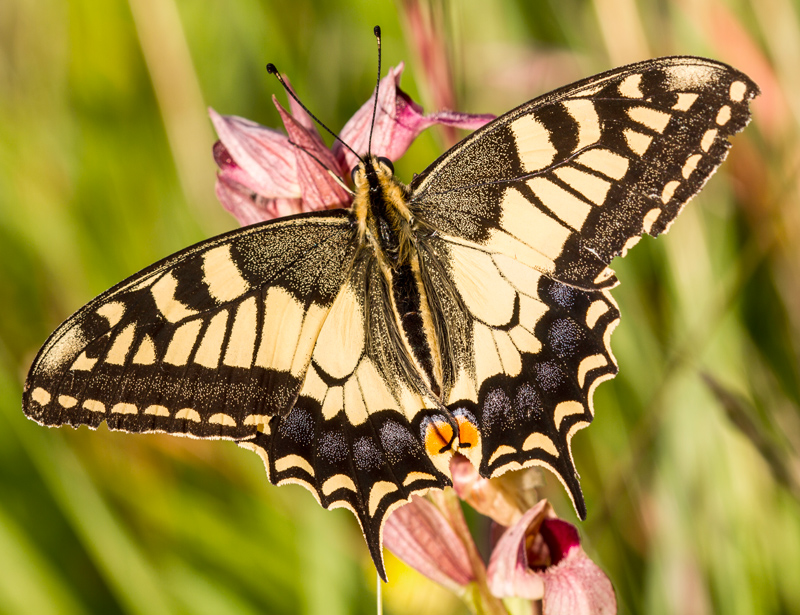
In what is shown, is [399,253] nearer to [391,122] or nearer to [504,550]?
[391,122]

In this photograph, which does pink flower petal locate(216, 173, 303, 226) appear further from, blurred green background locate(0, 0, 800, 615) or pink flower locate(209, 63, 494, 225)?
blurred green background locate(0, 0, 800, 615)

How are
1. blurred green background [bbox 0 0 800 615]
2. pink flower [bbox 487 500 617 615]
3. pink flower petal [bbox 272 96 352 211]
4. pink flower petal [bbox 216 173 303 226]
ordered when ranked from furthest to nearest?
blurred green background [bbox 0 0 800 615]
pink flower petal [bbox 216 173 303 226]
pink flower petal [bbox 272 96 352 211]
pink flower [bbox 487 500 617 615]

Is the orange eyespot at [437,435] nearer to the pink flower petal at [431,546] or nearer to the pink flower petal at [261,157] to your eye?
the pink flower petal at [431,546]

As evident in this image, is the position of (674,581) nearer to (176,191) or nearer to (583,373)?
(583,373)

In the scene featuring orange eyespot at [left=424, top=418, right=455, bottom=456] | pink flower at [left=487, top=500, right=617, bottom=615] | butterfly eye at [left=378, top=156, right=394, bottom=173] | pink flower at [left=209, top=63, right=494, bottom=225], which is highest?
pink flower at [left=209, top=63, right=494, bottom=225]

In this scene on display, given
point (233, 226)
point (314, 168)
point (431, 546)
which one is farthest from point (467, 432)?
point (233, 226)

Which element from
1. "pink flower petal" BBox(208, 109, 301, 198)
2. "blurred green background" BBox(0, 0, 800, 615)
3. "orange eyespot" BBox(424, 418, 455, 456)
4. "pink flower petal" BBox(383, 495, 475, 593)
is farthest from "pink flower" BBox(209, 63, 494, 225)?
"pink flower petal" BBox(383, 495, 475, 593)

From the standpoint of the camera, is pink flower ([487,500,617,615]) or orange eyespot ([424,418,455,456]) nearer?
pink flower ([487,500,617,615])

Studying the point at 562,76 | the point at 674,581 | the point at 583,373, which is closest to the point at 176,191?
the point at 562,76
